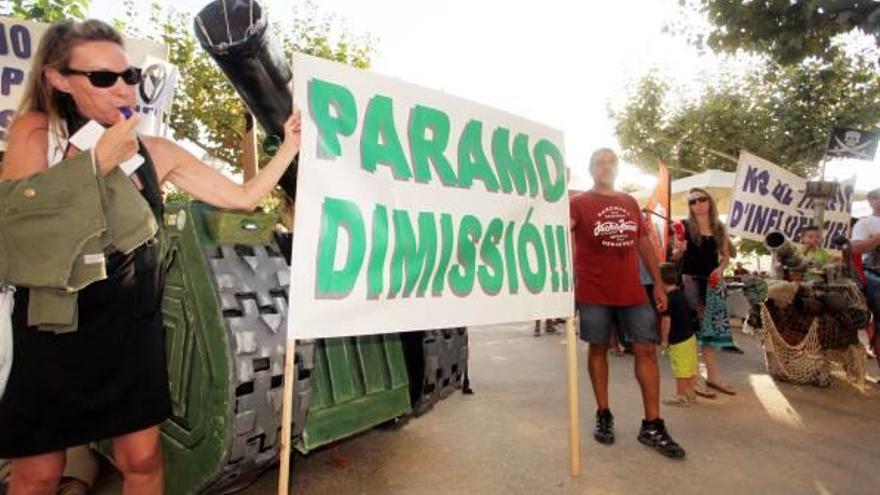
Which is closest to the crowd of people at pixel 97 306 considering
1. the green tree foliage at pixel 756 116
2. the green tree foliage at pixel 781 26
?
the green tree foliage at pixel 781 26

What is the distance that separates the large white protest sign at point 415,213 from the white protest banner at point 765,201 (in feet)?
14.1

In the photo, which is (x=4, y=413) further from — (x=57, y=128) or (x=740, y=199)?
(x=740, y=199)

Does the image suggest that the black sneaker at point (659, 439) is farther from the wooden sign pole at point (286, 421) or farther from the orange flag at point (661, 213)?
the wooden sign pole at point (286, 421)

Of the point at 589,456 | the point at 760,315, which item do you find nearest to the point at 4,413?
the point at 589,456

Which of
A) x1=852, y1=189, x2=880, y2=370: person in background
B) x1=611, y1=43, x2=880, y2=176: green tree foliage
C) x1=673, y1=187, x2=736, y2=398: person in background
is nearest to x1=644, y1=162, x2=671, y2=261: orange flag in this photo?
x1=673, y1=187, x2=736, y2=398: person in background

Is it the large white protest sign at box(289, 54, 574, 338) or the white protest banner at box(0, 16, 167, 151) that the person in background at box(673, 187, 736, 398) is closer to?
the large white protest sign at box(289, 54, 574, 338)

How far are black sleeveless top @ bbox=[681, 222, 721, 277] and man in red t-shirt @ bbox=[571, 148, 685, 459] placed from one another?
1636 mm

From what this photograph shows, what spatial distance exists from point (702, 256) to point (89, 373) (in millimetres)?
4887

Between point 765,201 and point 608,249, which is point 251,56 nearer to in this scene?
point 608,249

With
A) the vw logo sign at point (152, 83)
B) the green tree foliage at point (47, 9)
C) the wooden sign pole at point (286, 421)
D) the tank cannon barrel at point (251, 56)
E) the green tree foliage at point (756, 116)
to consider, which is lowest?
the wooden sign pole at point (286, 421)

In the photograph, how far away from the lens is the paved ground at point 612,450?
283 centimetres

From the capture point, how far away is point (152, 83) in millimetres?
4148

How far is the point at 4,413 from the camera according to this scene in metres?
1.48

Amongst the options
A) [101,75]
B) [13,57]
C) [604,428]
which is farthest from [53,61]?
[604,428]
